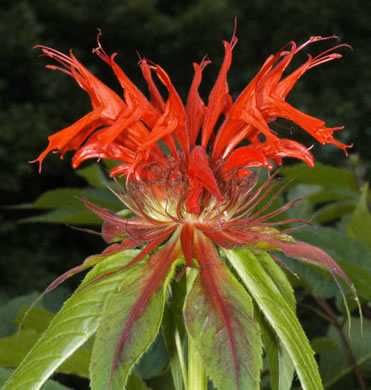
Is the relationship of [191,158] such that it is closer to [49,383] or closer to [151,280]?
[151,280]

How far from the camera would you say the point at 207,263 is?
64 cm

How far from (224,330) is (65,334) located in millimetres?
167

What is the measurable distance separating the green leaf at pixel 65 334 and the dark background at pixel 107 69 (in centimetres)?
315

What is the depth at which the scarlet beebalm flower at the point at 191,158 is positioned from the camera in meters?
0.68

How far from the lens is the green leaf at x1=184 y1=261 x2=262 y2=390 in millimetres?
539

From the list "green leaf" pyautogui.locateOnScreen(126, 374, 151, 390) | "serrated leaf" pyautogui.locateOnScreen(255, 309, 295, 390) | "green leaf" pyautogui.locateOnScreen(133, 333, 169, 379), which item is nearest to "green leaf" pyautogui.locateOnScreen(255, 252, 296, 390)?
"serrated leaf" pyautogui.locateOnScreen(255, 309, 295, 390)

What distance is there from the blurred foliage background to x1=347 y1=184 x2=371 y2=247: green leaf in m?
2.61

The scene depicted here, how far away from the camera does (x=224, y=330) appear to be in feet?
1.85

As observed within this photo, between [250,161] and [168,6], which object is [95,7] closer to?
[168,6]

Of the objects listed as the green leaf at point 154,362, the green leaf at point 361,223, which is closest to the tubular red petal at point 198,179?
the green leaf at point 154,362

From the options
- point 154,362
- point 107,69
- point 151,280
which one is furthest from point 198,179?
point 107,69

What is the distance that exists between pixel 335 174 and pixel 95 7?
466 cm

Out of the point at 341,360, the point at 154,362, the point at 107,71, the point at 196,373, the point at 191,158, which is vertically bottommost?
the point at 341,360

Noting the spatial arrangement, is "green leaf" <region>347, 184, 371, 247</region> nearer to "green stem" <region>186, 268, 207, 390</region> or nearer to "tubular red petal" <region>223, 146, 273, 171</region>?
"tubular red petal" <region>223, 146, 273, 171</region>
